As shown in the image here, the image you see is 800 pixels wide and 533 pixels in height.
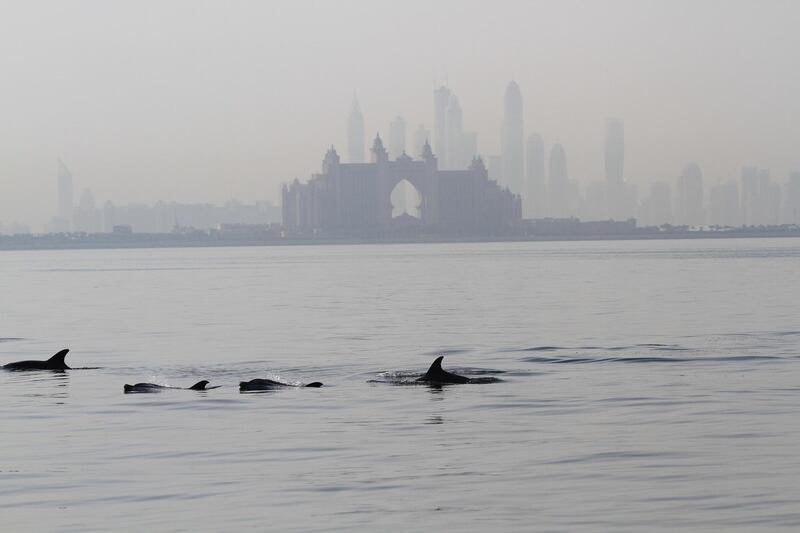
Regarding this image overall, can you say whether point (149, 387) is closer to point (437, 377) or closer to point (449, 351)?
point (437, 377)

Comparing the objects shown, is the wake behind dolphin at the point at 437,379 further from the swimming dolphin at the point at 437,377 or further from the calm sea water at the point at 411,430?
the calm sea water at the point at 411,430

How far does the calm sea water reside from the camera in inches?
707

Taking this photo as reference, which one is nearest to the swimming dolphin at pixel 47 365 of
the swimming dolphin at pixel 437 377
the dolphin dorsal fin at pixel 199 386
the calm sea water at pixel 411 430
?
the calm sea water at pixel 411 430

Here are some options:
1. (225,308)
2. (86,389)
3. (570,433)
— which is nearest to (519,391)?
(570,433)

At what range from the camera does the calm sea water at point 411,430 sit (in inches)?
707

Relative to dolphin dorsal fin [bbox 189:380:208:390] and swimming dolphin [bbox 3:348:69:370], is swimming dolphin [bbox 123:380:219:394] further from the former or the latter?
swimming dolphin [bbox 3:348:69:370]

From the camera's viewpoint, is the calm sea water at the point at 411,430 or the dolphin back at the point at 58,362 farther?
the dolphin back at the point at 58,362

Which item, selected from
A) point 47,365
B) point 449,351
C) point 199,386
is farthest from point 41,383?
point 449,351

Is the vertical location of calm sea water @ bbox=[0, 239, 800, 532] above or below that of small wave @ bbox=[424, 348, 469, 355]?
above

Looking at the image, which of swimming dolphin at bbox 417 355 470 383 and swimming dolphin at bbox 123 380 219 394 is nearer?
swimming dolphin at bbox 123 380 219 394

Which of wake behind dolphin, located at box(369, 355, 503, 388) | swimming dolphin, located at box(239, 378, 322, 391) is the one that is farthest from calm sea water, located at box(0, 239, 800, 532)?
wake behind dolphin, located at box(369, 355, 503, 388)

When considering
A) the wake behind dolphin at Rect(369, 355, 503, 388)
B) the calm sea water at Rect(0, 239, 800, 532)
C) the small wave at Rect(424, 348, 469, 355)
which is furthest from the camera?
the small wave at Rect(424, 348, 469, 355)

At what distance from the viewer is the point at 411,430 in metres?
25.0

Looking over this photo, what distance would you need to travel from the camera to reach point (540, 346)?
44.8 meters
